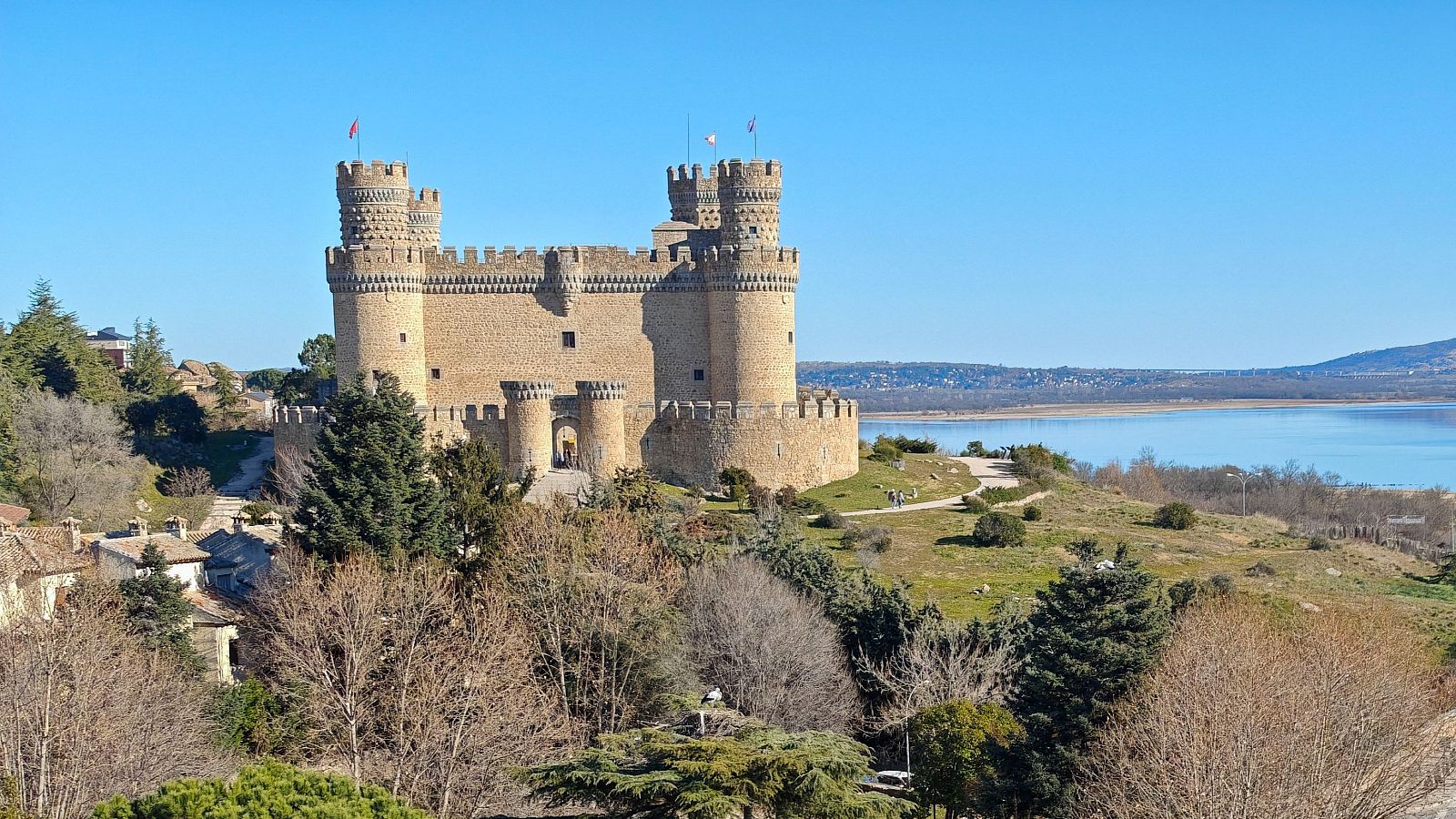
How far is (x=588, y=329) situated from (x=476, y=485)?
48.0 ft

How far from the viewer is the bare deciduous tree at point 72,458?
4200 centimetres

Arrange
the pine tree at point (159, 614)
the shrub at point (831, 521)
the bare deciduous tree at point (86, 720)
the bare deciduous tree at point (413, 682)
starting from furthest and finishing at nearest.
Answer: the shrub at point (831, 521) → the pine tree at point (159, 614) → the bare deciduous tree at point (413, 682) → the bare deciduous tree at point (86, 720)

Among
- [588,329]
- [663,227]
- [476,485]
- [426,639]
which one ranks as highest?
[663,227]

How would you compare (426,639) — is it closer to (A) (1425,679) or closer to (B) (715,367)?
(A) (1425,679)

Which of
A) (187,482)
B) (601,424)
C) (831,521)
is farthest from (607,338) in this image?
(187,482)

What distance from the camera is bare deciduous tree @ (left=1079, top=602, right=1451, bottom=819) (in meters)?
18.8

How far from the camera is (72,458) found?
4428cm

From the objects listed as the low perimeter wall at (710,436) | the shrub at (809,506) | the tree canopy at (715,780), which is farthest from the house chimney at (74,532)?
the shrub at (809,506)

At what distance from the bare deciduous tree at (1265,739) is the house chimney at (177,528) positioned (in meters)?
22.8

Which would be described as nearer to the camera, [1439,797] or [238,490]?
[1439,797]

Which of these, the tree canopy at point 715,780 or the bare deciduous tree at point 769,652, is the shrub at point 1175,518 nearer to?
the bare deciduous tree at point 769,652

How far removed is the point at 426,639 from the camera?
2584 centimetres

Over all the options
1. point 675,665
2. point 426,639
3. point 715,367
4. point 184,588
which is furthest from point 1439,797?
point 715,367

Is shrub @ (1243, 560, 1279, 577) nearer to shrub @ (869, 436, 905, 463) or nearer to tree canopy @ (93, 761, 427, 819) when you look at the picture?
shrub @ (869, 436, 905, 463)
